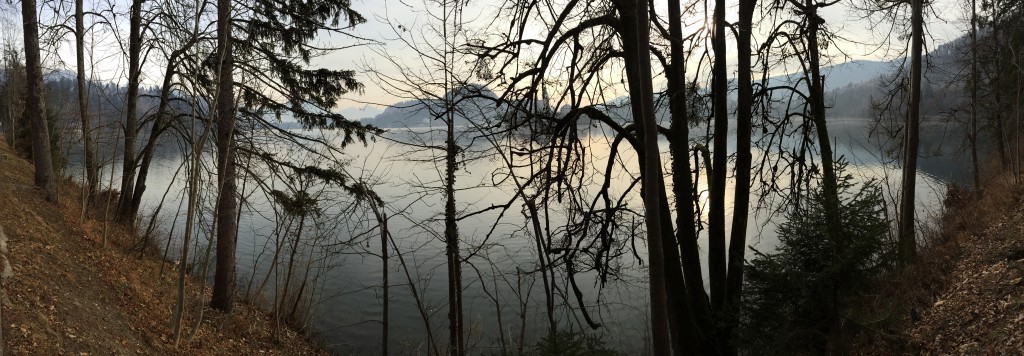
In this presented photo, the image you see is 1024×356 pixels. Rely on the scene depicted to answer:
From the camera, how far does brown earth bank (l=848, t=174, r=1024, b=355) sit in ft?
19.0

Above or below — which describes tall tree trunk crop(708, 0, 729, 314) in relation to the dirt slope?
above

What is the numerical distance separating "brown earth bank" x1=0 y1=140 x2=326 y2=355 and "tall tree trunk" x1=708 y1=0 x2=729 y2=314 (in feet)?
21.9

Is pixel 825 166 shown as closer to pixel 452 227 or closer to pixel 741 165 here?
pixel 741 165

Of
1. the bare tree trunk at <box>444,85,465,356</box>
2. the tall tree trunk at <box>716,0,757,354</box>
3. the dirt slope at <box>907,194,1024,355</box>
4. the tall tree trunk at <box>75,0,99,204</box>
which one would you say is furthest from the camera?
the tall tree trunk at <box>75,0,99,204</box>

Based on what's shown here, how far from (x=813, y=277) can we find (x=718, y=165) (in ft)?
5.51

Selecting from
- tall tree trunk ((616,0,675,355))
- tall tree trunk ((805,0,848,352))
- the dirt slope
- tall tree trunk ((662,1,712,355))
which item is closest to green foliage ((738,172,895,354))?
tall tree trunk ((805,0,848,352))

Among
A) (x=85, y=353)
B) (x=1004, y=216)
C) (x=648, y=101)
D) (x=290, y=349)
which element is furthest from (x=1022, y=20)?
(x=85, y=353)

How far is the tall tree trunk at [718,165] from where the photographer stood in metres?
6.48

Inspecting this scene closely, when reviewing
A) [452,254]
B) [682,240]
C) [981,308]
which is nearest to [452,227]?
[452,254]

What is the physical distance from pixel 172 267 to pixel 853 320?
1291 centimetres

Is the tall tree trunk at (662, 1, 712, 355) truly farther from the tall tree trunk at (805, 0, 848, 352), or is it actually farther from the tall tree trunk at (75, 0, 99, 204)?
the tall tree trunk at (75, 0, 99, 204)

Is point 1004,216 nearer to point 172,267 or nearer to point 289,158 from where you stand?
point 289,158

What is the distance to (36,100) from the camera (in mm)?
10773

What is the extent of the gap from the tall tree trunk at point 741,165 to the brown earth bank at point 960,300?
1.41 meters
